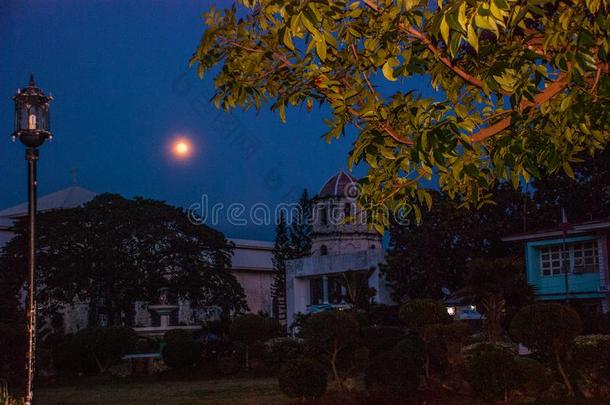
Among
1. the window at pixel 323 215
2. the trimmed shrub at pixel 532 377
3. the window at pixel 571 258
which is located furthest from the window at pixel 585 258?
the trimmed shrub at pixel 532 377

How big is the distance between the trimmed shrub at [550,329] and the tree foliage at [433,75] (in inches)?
264

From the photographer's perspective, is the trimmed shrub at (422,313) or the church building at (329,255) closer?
the trimmed shrub at (422,313)

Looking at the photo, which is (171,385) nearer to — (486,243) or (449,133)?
(449,133)

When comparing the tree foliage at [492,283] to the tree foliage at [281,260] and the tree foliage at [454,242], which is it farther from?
the tree foliage at [281,260]

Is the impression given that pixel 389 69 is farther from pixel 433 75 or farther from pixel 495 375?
pixel 495 375

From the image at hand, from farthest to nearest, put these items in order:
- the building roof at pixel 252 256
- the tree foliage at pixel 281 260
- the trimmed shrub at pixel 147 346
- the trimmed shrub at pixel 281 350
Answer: the building roof at pixel 252 256
the tree foliage at pixel 281 260
the trimmed shrub at pixel 147 346
the trimmed shrub at pixel 281 350

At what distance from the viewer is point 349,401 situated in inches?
562

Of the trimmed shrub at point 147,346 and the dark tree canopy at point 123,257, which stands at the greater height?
the dark tree canopy at point 123,257

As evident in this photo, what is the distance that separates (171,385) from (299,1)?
1921 cm

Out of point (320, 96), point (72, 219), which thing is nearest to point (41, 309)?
point (72, 219)

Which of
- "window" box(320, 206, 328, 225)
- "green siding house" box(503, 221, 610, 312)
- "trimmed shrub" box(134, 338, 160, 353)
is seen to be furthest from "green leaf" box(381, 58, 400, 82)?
"window" box(320, 206, 328, 225)

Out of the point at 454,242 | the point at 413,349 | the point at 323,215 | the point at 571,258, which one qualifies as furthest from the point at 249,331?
the point at 323,215

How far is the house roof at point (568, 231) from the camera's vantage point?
31.9 meters

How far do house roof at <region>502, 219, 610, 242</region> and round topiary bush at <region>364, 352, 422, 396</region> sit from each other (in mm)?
20653
